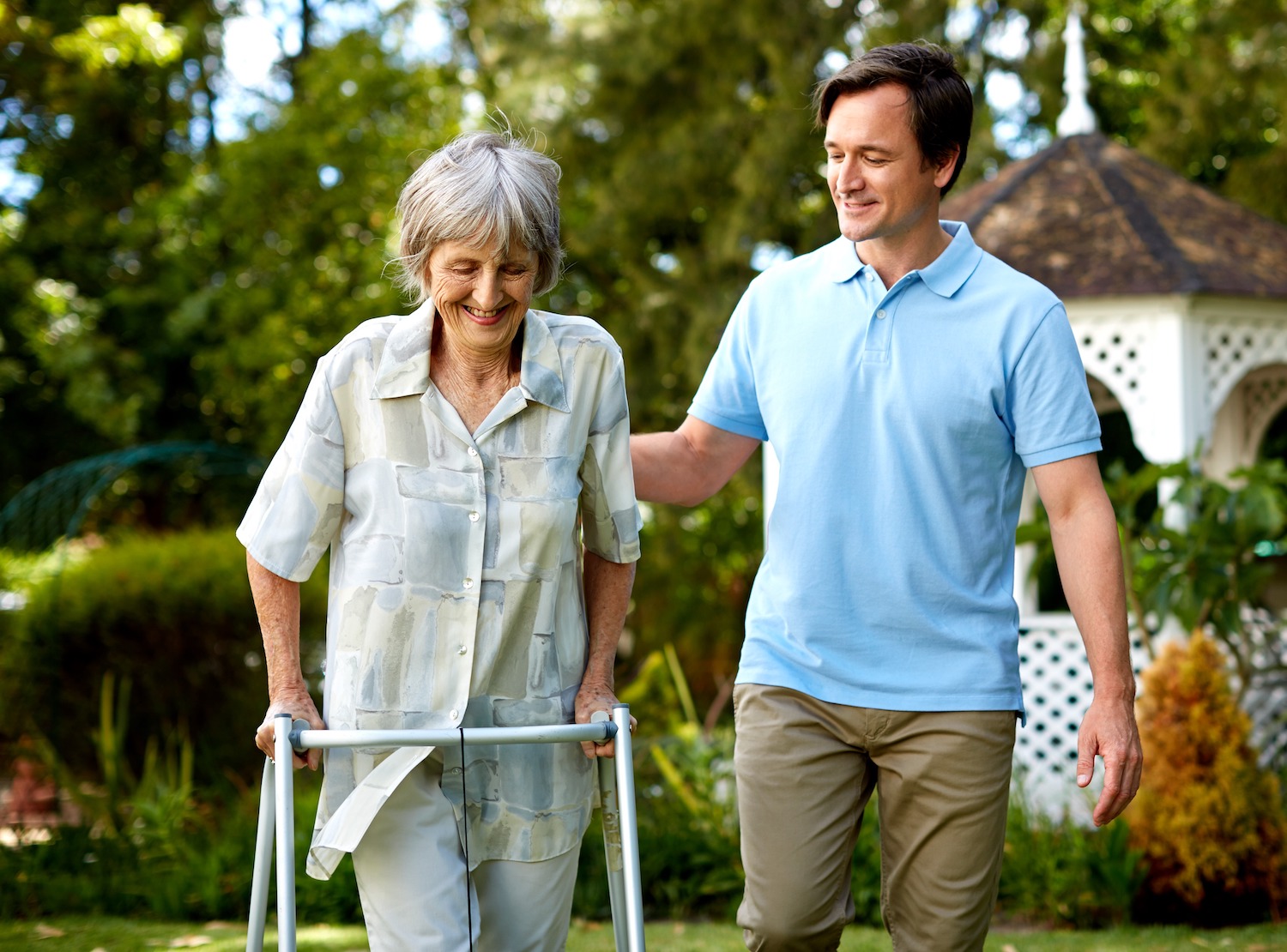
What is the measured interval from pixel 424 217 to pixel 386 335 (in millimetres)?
237

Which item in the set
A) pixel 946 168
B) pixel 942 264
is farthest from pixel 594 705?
pixel 946 168

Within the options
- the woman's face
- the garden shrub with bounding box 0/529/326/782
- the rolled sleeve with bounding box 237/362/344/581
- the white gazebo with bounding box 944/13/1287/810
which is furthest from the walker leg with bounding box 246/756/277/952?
the garden shrub with bounding box 0/529/326/782

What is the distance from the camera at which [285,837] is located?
2.41 meters

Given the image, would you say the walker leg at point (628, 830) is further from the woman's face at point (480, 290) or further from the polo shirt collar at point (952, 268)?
the polo shirt collar at point (952, 268)

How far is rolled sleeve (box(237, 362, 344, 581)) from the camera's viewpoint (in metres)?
2.54

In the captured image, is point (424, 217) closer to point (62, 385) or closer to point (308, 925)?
point (308, 925)

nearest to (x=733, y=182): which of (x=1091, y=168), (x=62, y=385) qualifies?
(x=1091, y=168)

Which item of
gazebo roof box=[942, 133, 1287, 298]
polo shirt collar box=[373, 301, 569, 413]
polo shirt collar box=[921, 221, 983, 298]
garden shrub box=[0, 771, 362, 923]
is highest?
gazebo roof box=[942, 133, 1287, 298]

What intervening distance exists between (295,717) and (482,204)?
3.13ft

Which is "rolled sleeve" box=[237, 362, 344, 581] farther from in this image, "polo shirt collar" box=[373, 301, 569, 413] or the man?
the man

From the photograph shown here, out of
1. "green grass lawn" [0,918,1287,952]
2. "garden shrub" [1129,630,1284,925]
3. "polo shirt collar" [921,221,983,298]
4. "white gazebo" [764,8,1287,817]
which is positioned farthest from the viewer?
"white gazebo" [764,8,1287,817]

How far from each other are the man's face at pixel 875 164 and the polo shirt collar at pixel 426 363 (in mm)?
695

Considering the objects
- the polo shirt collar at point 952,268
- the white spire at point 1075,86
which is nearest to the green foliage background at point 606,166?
the white spire at point 1075,86

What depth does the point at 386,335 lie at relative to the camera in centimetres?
263
